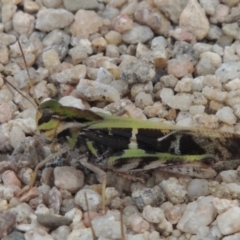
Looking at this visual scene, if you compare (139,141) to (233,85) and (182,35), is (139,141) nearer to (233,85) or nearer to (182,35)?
(233,85)

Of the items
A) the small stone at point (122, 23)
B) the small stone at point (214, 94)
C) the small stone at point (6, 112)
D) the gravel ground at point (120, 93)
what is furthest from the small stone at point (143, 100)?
the small stone at point (6, 112)

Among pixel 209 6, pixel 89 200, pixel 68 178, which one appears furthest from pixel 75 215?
pixel 209 6

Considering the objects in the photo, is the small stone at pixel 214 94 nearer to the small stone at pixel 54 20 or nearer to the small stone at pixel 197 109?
the small stone at pixel 197 109

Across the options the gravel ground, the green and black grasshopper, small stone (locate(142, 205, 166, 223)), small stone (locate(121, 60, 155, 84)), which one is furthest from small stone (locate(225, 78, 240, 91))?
small stone (locate(142, 205, 166, 223))

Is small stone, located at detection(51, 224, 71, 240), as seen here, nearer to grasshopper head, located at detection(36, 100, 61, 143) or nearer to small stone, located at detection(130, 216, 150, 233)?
small stone, located at detection(130, 216, 150, 233)

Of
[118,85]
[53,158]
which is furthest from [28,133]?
[118,85]

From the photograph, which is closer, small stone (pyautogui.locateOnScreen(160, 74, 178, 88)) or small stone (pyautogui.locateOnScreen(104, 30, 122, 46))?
small stone (pyautogui.locateOnScreen(160, 74, 178, 88))
